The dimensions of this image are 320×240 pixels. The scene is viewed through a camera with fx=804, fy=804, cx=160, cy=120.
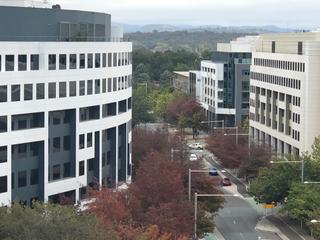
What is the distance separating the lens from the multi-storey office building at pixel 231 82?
11700 centimetres

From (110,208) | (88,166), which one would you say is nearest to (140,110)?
(88,166)

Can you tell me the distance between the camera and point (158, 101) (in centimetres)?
14088

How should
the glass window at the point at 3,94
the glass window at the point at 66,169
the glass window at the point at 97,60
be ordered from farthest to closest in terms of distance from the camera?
the glass window at the point at 97,60 < the glass window at the point at 66,169 < the glass window at the point at 3,94

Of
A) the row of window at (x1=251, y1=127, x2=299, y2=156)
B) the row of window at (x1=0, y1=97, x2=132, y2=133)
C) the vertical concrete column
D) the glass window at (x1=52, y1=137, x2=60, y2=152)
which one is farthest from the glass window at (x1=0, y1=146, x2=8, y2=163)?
the row of window at (x1=251, y1=127, x2=299, y2=156)

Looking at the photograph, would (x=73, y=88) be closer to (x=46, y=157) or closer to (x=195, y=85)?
(x=46, y=157)

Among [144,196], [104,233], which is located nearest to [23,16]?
[144,196]

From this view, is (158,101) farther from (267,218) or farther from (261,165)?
(267,218)

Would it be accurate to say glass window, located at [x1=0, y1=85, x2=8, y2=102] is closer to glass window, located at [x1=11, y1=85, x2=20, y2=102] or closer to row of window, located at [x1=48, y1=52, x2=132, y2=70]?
glass window, located at [x1=11, y1=85, x2=20, y2=102]

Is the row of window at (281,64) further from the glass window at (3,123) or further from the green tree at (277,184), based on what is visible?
the glass window at (3,123)

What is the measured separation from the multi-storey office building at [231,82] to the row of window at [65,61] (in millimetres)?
55088

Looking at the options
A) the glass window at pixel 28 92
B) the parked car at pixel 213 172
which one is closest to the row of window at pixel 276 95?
the parked car at pixel 213 172

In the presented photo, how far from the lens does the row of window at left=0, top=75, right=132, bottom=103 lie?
51.6 m

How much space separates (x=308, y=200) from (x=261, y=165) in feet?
67.9

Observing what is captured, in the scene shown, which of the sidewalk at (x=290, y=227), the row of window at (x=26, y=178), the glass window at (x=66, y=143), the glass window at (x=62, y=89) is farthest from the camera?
the sidewalk at (x=290, y=227)
